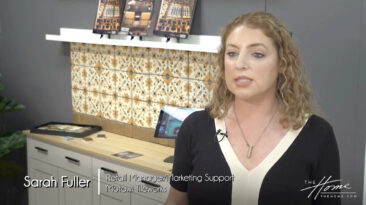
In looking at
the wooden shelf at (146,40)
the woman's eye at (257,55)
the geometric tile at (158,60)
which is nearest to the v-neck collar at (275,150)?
the woman's eye at (257,55)

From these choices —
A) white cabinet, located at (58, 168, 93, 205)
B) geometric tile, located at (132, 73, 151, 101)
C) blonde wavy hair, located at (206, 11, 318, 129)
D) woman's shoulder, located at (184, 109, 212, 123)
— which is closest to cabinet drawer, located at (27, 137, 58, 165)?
white cabinet, located at (58, 168, 93, 205)

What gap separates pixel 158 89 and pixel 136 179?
67cm

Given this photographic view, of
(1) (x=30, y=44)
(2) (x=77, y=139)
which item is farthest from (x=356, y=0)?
(1) (x=30, y=44)

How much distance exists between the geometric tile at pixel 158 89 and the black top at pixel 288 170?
148 cm

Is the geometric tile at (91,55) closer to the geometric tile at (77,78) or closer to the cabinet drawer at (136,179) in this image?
the geometric tile at (77,78)

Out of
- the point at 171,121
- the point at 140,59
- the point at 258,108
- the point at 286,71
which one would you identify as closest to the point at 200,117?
the point at 258,108

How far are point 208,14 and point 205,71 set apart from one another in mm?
336

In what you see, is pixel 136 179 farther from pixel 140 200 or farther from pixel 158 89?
pixel 158 89

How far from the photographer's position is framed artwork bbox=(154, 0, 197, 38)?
285 cm

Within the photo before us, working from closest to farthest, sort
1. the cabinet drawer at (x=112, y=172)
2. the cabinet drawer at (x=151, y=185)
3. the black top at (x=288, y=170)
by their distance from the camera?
the black top at (x=288, y=170) < the cabinet drawer at (x=151, y=185) < the cabinet drawer at (x=112, y=172)

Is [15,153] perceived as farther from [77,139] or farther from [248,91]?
[248,91]

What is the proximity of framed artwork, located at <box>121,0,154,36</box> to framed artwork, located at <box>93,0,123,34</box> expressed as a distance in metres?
0.05

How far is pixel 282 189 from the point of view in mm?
1561

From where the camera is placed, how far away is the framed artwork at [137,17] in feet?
9.98
